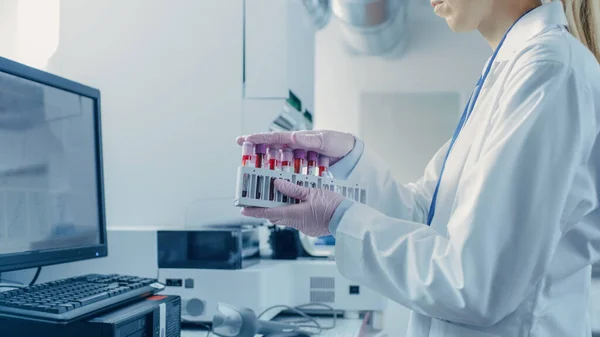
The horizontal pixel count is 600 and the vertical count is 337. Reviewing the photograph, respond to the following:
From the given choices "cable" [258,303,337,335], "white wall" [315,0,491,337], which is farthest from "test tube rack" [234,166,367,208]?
"white wall" [315,0,491,337]

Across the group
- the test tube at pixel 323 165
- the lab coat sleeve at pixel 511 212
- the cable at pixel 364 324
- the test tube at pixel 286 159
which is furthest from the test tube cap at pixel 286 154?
the cable at pixel 364 324

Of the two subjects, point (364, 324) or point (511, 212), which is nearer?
point (511, 212)

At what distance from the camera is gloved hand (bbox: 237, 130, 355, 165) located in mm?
1044

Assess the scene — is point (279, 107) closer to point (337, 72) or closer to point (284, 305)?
point (284, 305)

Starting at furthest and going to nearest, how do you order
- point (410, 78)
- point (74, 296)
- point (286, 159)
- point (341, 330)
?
point (410, 78), point (341, 330), point (286, 159), point (74, 296)

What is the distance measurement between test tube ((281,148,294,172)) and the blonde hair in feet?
1.89

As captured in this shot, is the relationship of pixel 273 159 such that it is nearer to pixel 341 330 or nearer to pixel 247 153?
pixel 247 153

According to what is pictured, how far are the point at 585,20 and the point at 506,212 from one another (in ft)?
1.76

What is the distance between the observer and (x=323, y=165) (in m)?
1.16

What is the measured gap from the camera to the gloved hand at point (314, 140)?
104 cm

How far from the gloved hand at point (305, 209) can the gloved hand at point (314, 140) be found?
103 millimetres

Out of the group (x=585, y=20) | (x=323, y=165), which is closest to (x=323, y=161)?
(x=323, y=165)

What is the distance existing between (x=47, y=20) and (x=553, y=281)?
164 centimetres

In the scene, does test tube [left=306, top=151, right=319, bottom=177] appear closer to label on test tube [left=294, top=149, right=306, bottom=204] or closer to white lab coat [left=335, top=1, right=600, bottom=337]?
label on test tube [left=294, top=149, right=306, bottom=204]
